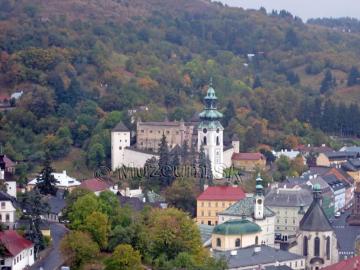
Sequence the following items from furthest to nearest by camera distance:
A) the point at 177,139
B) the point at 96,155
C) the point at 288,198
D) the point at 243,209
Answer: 1. the point at 177,139
2. the point at 96,155
3. the point at 288,198
4. the point at 243,209

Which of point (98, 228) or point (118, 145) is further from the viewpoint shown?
point (118, 145)

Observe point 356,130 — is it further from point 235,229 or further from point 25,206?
point 25,206

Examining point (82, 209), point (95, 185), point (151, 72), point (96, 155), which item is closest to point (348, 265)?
point (82, 209)

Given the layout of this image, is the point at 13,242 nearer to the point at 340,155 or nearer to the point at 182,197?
the point at 182,197

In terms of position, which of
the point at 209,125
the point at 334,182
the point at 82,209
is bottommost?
the point at 334,182

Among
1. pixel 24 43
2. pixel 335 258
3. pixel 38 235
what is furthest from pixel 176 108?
pixel 38 235

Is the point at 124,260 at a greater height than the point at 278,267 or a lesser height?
greater

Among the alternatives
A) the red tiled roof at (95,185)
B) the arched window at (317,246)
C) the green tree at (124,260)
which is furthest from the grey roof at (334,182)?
the green tree at (124,260)

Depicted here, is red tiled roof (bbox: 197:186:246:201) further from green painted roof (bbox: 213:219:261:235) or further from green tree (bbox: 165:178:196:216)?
green painted roof (bbox: 213:219:261:235)
